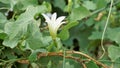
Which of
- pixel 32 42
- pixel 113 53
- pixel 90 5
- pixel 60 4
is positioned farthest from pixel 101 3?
pixel 32 42

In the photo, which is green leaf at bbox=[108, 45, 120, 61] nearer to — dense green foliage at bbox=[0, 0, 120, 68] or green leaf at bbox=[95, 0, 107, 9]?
dense green foliage at bbox=[0, 0, 120, 68]

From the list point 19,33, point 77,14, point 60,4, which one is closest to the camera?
point 19,33

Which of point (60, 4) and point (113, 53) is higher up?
point (60, 4)

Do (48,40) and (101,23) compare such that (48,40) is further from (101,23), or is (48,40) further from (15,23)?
(101,23)

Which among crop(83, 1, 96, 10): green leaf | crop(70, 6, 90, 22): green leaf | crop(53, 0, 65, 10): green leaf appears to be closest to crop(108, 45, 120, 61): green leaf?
crop(70, 6, 90, 22): green leaf

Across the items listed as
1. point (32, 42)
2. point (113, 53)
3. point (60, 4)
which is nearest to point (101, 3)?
point (60, 4)

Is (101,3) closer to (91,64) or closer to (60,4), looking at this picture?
(60,4)

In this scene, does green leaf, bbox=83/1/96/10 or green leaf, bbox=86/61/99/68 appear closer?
green leaf, bbox=86/61/99/68

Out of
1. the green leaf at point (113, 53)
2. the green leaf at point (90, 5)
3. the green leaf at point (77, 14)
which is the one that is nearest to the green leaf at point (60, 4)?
the green leaf at point (90, 5)

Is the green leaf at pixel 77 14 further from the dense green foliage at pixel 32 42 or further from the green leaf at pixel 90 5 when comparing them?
the green leaf at pixel 90 5

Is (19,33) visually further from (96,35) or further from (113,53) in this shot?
(96,35)

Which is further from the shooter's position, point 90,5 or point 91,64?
point 90,5

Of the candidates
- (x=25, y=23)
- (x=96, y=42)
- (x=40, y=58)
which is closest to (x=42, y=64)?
(x=40, y=58)

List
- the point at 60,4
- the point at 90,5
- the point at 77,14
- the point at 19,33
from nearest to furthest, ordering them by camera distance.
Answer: the point at 19,33, the point at 77,14, the point at 90,5, the point at 60,4
